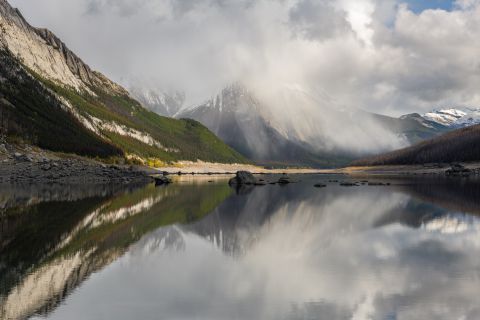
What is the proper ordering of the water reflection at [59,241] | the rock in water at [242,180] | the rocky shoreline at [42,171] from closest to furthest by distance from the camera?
the water reflection at [59,241] → the rocky shoreline at [42,171] → the rock in water at [242,180]

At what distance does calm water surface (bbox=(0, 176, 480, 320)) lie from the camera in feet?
59.9

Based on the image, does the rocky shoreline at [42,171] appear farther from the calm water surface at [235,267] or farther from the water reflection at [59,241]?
the calm water surface at [235,267]

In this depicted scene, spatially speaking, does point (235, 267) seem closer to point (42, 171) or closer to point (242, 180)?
point (242, 180)

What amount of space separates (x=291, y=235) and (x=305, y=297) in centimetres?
1724

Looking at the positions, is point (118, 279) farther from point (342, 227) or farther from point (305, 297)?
point (342, 227)

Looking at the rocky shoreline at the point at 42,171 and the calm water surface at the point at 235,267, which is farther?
the rocky shoreline at the point at 42,171

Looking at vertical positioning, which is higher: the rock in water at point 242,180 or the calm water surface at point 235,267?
the rock in water at point 242,180

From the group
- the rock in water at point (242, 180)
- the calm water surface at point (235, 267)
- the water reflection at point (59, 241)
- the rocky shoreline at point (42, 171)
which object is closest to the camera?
the calm water surface at point (235, 267)

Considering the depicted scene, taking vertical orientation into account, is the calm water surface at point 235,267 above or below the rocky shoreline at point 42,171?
below

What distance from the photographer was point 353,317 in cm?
1725

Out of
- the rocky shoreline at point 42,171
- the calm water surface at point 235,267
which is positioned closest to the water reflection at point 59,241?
the calm water surface at point 235,267

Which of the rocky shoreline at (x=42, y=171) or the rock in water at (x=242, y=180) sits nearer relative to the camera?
the rocky shoreline at (x=42, y=171)

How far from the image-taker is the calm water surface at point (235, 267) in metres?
18.2

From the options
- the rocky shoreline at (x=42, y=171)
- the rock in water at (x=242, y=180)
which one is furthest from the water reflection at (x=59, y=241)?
the rock in water at (x=242, y=180)
